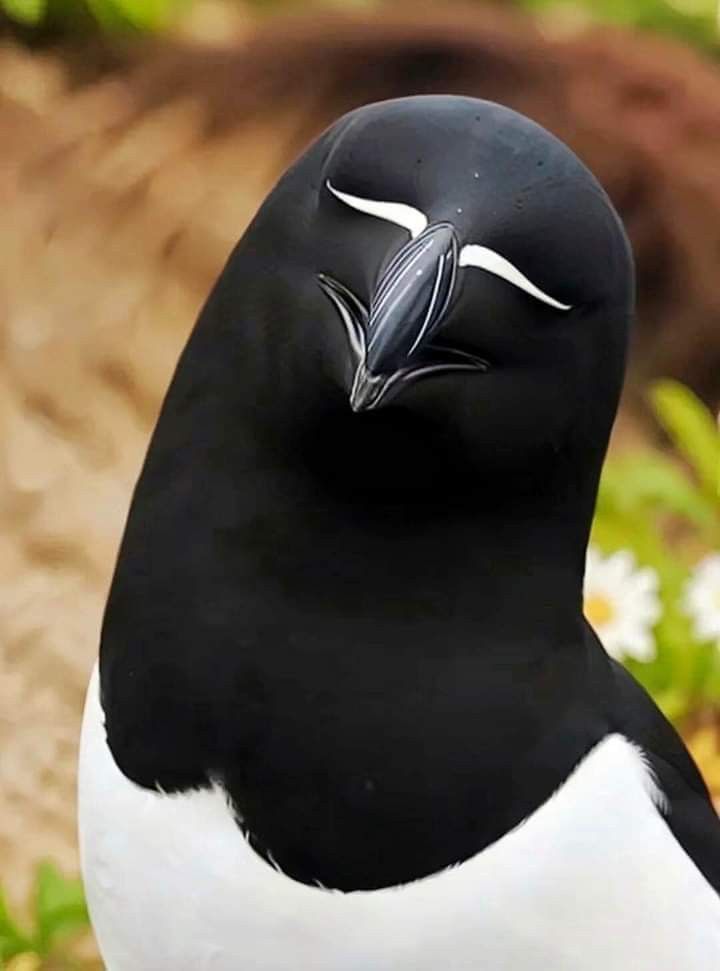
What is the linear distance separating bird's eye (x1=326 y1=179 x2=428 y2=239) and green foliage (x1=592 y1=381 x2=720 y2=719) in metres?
1.24

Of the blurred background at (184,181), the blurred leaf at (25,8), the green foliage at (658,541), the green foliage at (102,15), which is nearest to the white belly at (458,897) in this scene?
the green foliage at (658,541)

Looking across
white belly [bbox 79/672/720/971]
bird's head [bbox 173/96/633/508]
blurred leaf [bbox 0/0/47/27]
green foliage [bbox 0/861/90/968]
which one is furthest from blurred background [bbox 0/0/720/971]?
bird's head [bbox 173/96/633/508]

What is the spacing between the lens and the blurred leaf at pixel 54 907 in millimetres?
1601

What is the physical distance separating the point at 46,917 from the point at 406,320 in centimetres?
101

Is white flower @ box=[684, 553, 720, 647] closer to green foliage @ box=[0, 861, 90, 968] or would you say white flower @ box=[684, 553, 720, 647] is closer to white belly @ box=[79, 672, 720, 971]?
green foliage @ box=[0, 861, 90, 968]

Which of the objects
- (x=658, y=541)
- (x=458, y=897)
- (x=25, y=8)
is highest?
(x=25, y=8)

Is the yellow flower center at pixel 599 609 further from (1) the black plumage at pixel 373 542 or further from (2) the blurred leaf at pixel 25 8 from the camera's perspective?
(2) the blurred leaf at pixel 25 8

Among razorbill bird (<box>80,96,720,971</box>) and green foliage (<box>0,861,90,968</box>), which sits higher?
green foliage (<box>0,861,90,968</box>)

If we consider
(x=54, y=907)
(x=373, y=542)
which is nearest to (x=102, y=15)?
(x=54, y=907)

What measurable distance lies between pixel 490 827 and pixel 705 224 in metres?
2.04

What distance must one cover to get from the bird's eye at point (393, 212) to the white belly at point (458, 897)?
1.06 ft

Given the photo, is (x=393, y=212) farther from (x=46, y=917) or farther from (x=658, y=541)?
(x=658, y=541)

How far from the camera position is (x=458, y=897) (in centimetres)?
93

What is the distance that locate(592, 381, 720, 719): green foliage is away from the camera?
2.00 meters
